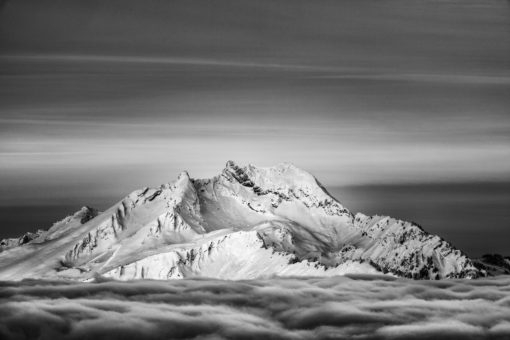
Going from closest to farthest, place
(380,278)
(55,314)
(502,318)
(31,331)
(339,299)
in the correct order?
(31,331), (55,314), (502,318), (339,299), (380,278)

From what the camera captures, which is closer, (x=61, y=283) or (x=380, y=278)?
(x=61, y=283)

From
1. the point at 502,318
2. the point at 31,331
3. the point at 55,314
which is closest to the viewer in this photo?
the point at 31,331

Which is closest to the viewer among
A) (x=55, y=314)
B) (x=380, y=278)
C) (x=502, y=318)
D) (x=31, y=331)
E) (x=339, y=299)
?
(x=31, y=331)

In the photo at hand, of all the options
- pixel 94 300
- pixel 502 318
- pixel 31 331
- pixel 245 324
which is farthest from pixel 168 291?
pixel 502 318

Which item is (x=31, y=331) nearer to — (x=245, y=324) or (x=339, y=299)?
(x=245, y=324)

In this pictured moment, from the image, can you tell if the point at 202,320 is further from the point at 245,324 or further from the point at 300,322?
the point at 300,322

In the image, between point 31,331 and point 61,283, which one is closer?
point 31,331

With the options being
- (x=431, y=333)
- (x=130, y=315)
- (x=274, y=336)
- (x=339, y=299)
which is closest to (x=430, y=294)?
(x=339, y=299)

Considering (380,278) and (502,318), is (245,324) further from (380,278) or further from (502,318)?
(380,278)

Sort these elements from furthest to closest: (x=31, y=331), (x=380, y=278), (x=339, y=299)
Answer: (x=380, y=278) < (x=339, y=299) < (x=31, y=331)
